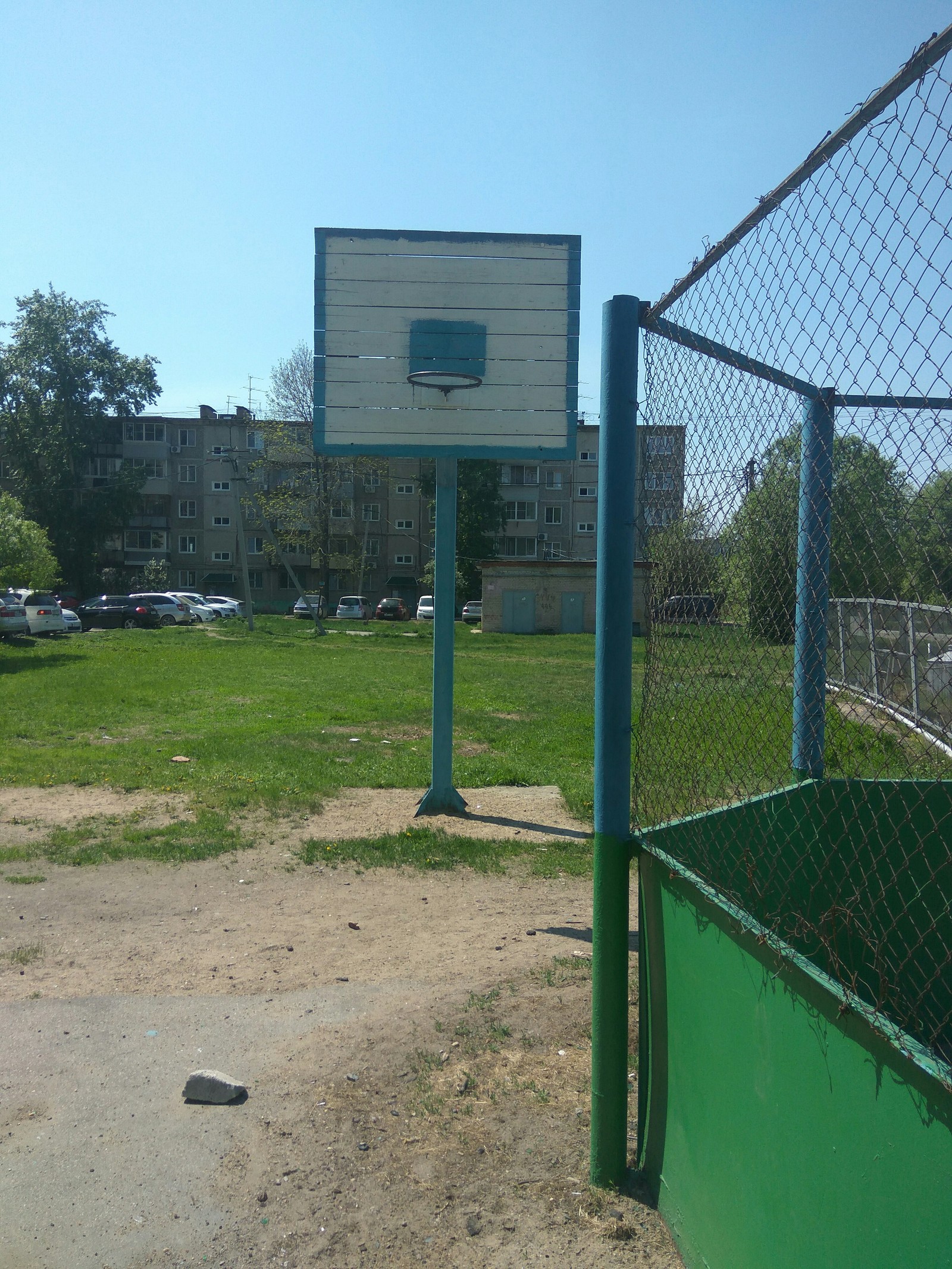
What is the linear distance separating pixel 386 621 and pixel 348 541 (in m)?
15.1

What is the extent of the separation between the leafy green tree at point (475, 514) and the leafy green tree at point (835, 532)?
58.3m

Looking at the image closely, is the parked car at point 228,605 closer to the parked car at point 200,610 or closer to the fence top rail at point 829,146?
the parked car at point 200,610

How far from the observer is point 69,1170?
3156 millimetres

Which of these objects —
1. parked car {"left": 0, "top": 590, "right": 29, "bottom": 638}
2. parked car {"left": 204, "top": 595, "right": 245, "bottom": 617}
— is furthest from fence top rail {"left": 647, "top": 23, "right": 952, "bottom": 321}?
parked car {"left": 204, "top": 595, "right": 245, "bottom": 617}

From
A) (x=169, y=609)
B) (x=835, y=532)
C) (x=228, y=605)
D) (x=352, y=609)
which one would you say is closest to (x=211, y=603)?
(x=228, y=605)

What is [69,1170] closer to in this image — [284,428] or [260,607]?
[284,428]

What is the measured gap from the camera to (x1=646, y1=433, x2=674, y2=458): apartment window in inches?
125

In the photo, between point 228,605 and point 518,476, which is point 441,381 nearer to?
point 228,605

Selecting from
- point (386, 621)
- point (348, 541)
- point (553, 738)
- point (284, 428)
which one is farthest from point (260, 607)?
point (553, 738)

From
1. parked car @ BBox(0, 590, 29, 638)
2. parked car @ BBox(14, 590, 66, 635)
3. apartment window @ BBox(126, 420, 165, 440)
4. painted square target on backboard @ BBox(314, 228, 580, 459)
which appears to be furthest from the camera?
apartment window @ BBox(126, 420, 165, 440)

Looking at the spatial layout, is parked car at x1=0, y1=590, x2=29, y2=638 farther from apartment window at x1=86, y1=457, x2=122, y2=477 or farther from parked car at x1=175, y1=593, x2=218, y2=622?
apartment window at x1=86, y1=457, x2=122, y2=477

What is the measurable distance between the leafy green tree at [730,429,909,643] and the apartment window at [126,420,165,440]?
72925 mm

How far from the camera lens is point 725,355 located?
2.80m

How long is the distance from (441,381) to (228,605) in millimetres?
49007
